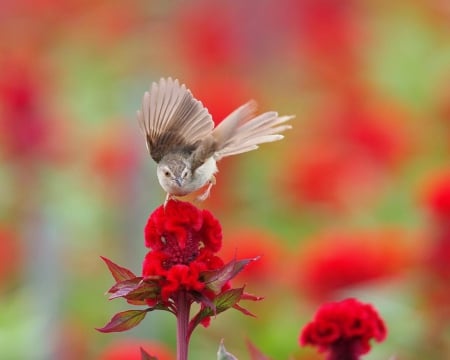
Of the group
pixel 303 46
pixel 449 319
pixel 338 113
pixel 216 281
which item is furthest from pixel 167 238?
pixel 303 46

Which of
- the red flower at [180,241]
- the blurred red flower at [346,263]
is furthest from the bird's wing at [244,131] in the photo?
the blurred red flower at [346,263]

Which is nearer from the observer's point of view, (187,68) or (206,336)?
(206,336)

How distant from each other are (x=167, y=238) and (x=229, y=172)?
8.16 feet

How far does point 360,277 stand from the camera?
2855 mm

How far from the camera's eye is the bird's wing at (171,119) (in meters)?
1.24

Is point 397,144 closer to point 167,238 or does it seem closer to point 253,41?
point 253,41

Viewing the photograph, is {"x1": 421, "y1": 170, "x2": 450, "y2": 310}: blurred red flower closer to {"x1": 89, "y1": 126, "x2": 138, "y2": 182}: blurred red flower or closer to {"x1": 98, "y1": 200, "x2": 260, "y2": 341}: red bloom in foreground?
{"x1": 89, "y1": 126, "x2": 138, "y2": 182}: blurred red flower

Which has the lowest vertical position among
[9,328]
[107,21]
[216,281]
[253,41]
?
[216,281]

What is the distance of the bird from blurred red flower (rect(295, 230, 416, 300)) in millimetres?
1460

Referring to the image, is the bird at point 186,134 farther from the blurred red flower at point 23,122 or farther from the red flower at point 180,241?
the blurred red flower at point 23,122

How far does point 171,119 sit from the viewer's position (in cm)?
126

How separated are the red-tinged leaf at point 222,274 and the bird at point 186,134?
13 cm

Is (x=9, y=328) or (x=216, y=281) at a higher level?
(x=9, y=328)

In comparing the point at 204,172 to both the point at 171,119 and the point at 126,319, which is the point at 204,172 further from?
the point at 126,319
